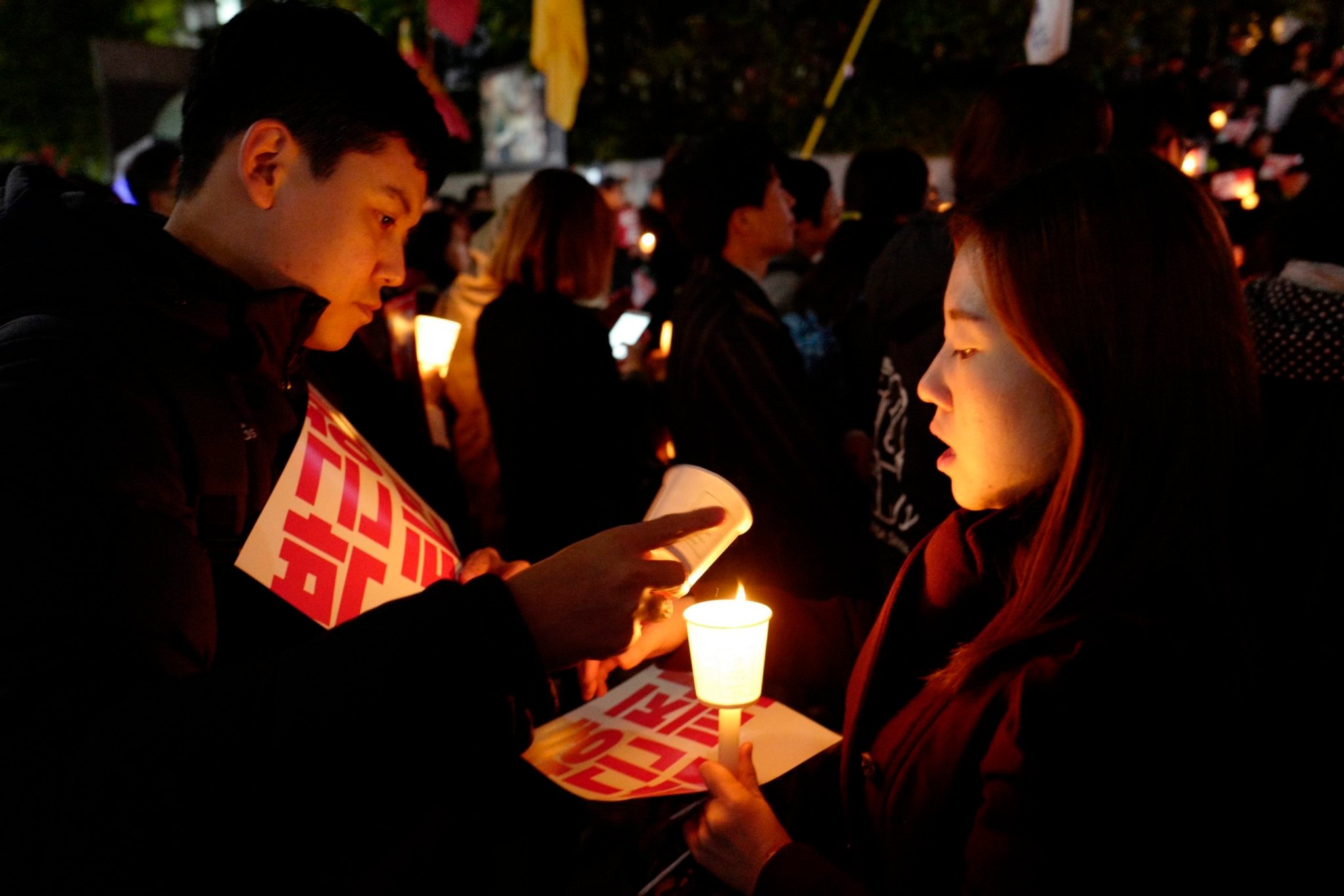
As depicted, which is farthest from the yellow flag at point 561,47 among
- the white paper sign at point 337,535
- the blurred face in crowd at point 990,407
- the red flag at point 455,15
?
the blurred face in crowd at point 990,407

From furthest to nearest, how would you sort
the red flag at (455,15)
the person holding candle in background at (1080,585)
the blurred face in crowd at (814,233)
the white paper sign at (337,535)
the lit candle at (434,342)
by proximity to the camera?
the red flag at (455,15), the blurred face in crowd at (814,233), the lit candle at (434,342), the white paper sign at (337,535), the person holding candle in background at (1080,585)

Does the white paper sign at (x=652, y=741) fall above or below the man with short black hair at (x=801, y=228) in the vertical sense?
below

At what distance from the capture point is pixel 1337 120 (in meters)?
8.71

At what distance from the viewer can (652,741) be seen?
1874 millimetres

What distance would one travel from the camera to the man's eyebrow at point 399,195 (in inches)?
70.6

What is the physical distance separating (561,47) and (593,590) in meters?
8.90

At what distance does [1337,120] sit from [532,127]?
15716 millimetres

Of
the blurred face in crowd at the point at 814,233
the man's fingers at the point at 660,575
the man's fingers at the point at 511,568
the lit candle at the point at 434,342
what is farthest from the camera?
the blurred face in crowd at the point at 814,233

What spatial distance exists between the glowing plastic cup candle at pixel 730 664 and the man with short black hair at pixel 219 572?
0.82 ft

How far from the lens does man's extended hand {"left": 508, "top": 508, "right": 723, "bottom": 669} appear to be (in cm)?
130

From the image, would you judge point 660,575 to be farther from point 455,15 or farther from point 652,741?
point 455,15

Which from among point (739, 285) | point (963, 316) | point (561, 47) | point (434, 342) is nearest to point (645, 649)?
point (963, 316)

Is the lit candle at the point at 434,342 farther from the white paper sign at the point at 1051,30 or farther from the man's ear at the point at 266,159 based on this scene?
the white paper sign at the point at 1051,30

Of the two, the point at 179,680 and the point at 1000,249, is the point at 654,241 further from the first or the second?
the point at 179,680
